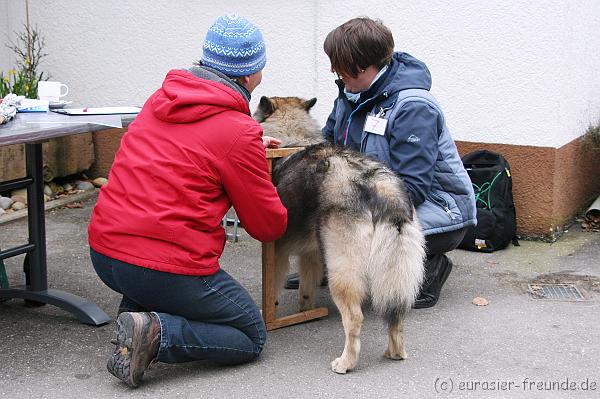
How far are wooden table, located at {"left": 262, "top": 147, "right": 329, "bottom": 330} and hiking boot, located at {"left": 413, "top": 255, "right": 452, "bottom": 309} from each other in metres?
0.65

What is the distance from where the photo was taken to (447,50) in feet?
18.9

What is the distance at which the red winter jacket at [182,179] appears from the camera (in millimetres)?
3322

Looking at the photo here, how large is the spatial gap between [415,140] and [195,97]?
125cm

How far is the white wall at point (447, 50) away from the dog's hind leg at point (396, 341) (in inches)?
96.0

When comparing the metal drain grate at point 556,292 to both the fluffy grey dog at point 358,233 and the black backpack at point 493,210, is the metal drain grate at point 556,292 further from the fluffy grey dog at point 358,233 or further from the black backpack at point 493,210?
the fluffy grey dog at point 358,233

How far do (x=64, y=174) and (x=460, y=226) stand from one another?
12.8 ft

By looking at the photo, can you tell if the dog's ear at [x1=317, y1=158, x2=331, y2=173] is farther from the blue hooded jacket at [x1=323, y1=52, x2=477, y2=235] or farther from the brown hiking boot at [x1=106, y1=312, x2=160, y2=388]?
the brown hiking boot at [x1=106, y1=312, x2=160, y2=388]

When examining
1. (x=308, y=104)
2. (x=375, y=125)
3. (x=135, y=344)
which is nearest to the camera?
(x=135, y=344)

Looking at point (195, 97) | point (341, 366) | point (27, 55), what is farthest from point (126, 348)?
point (27, 55)

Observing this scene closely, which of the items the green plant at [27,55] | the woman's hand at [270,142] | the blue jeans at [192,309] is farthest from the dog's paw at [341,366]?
the green plant at [27,55]

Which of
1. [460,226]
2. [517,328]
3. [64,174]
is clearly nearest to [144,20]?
[64,174]

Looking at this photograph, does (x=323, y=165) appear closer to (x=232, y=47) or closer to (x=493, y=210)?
(x=232, y=47)

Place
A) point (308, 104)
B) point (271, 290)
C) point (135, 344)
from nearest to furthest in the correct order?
point (135, 344) → point (271, 290) → point (308, 104)

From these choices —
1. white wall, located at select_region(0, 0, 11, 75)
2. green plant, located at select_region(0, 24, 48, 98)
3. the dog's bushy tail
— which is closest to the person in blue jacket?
the dog's bushy tail
